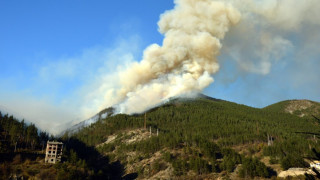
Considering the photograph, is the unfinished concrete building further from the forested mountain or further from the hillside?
the hillside

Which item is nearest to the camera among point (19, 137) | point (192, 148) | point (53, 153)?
point (53, 153)

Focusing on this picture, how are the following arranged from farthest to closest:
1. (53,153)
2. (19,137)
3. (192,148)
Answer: (192,148) < (19,137) < (53,153)

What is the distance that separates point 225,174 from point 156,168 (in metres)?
29.1

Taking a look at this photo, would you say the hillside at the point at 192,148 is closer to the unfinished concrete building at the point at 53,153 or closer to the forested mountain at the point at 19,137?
the unfinished concrete building at the point at 53,153

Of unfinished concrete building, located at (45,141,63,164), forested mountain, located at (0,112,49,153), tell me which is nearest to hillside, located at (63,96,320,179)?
unfinished concrete building, located at (45,141,63,164)

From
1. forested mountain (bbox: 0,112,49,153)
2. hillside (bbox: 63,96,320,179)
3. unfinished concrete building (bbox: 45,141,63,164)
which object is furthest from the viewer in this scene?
forested mountain (bbox: 0,112,49,153)

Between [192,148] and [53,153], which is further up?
[192,148]

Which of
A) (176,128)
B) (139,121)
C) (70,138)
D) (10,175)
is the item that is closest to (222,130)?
(176,128)

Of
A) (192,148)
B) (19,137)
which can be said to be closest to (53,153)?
(19,137)

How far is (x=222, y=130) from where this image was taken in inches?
6905

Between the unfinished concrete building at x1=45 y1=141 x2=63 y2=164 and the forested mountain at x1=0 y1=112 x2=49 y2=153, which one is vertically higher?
the forested mountain at x1=0 y1=112 x2=49 y2=153

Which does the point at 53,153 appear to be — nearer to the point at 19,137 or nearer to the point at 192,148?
the point at 19,137

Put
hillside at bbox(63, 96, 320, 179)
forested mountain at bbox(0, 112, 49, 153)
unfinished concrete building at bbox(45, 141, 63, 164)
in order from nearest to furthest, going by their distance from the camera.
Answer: unfinished concrete building at bbox(45, 141, 63, 164), hillside at bbox(63, 96, 320, 179), forested mountain at bbox(0, 112, 49, 153)

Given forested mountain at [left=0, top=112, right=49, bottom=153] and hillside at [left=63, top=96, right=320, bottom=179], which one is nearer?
hillside at [left=63, top=96, right=320, bottom=179]
